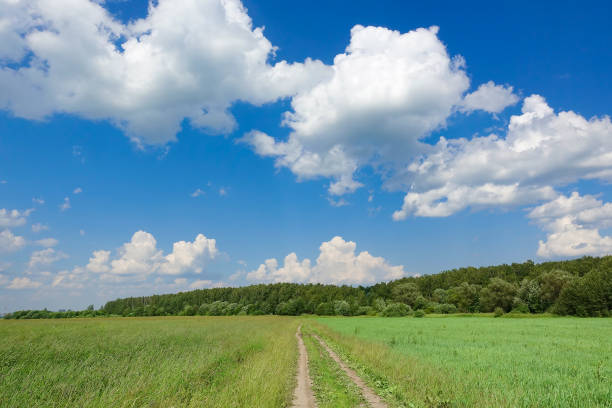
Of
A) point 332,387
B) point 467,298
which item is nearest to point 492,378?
point 332,387

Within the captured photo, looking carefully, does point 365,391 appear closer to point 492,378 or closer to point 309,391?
point 309,391

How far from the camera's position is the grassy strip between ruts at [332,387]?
10.2 m

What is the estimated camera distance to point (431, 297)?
131m

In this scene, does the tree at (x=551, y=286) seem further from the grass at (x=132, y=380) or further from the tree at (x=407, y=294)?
the grass at (x=132, y=380)

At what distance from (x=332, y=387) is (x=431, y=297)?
132 metres

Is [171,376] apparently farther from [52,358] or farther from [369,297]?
[369,297]

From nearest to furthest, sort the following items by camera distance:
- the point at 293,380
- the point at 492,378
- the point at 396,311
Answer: the point at 492,378
the point at 293,380
the point at 396,311

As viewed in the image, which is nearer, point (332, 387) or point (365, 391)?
point (365, 391)

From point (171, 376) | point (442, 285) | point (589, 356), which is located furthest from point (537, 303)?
point (171, 376)

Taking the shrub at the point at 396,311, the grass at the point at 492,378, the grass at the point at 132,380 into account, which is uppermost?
the grass at the point at 132,380

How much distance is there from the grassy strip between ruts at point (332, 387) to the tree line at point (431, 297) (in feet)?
257

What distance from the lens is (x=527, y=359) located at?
16.8 metres

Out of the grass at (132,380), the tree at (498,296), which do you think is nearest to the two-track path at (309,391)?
the grass at (132,380)

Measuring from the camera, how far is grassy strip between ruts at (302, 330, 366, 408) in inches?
402
